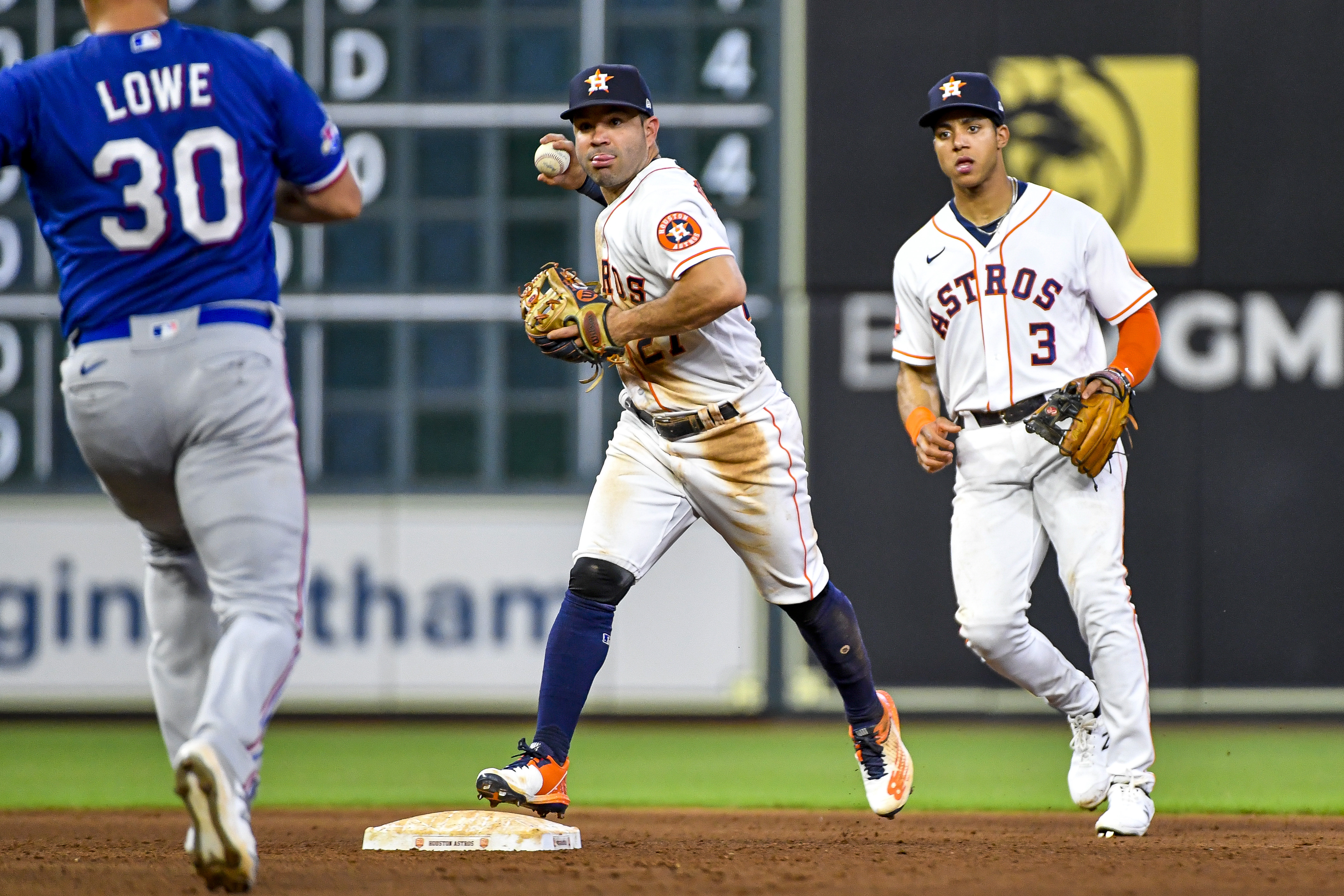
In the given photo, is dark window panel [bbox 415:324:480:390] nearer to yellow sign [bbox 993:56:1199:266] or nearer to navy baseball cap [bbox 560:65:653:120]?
yellow sign [bbox 993:56:1199:266]

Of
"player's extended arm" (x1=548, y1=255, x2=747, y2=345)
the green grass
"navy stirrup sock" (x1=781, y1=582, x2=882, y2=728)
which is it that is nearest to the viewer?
"player's extended arm" (x1=548, y1=255, x2=747, y2=345)

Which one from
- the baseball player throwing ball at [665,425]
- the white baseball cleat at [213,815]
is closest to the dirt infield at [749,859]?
the white baseball cleat at [213,815]

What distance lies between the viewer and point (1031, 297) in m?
4.25

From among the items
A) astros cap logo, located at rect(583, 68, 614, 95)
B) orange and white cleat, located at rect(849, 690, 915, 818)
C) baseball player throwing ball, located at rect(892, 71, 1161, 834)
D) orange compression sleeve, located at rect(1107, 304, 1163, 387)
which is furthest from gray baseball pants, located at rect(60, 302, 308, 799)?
orange compression sleeve, located at rect(1107, 304, 1163, 387)

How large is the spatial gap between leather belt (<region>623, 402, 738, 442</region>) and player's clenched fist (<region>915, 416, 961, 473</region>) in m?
0.55

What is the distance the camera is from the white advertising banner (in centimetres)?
808

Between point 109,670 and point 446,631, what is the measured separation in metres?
1.64

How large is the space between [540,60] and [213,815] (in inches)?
239

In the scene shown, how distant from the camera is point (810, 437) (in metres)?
8.19

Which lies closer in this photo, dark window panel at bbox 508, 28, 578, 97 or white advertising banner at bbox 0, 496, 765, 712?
white advertising banner at bbox 0, 496, 765, 712

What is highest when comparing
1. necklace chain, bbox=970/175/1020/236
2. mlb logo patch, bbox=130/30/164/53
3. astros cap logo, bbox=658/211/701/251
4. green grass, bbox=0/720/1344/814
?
mlb logo patch, bbox=130/30/164/53

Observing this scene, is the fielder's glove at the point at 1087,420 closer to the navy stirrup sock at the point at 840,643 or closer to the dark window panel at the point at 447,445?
the navy stirrup sock at the point at 840,643

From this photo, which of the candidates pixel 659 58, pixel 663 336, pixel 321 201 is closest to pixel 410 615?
pixel 659 58

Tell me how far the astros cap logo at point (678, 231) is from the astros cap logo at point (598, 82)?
0.35 metres
